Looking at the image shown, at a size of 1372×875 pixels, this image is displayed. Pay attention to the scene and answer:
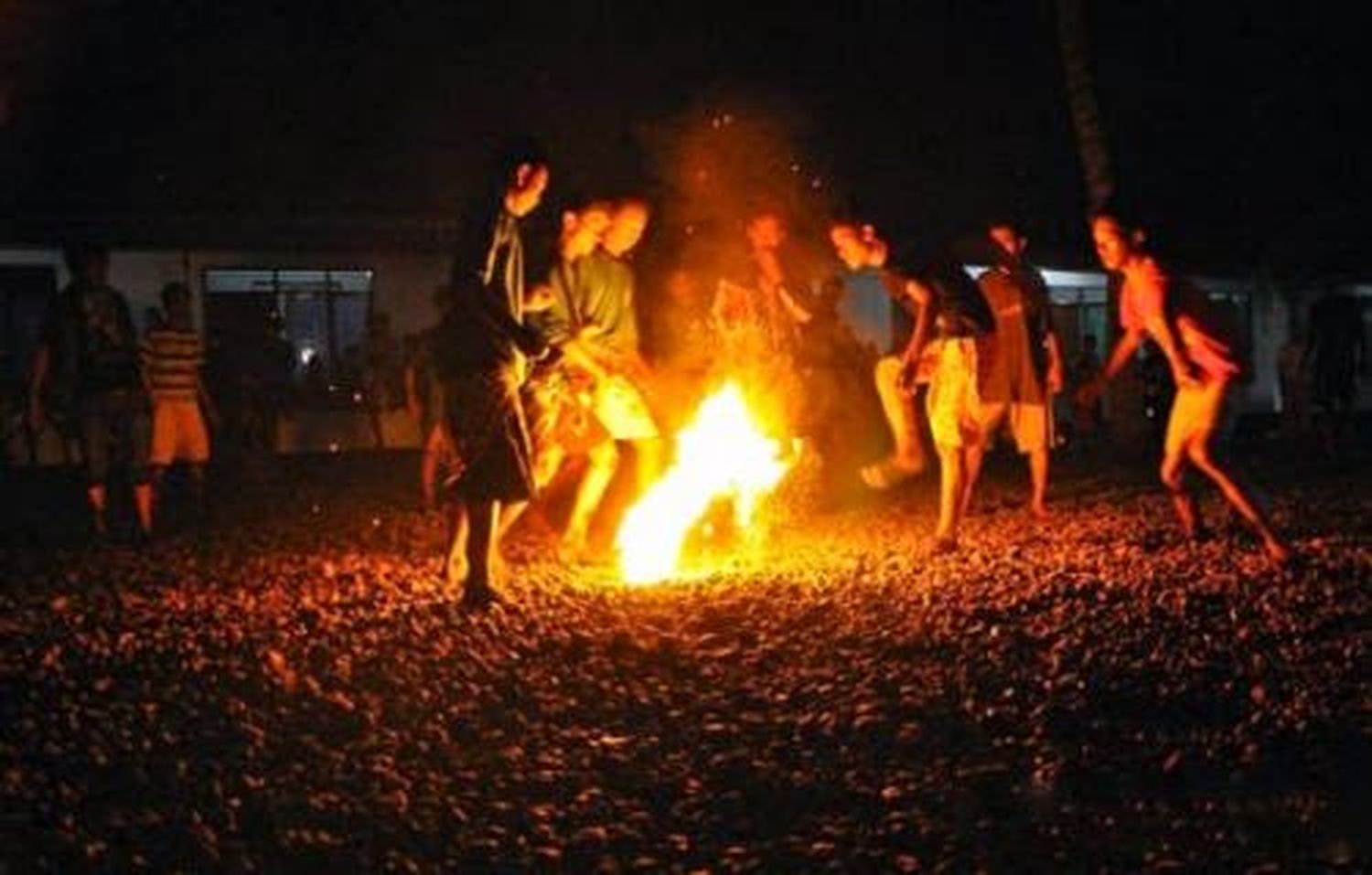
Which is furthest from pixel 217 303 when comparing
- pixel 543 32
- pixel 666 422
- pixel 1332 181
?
pixel 1332 181

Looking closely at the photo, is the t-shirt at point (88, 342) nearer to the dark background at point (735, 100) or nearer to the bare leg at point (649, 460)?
the bare leg at point (649, 460)

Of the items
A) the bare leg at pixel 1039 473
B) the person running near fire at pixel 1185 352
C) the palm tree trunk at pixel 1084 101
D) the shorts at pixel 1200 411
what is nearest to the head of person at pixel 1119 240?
the person running near fire at pixel 1185 352

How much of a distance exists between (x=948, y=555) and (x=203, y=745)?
16.5 ft

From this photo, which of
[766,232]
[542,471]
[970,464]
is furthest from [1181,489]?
[542,471]

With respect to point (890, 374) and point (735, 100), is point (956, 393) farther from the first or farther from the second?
point (735, 100)

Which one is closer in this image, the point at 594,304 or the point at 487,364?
the point at 487,364

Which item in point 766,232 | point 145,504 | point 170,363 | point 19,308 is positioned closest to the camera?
point 766,232

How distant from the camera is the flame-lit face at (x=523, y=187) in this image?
309 inches

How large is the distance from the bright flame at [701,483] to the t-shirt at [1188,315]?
235 centimetres

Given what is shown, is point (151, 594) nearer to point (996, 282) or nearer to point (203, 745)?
point (203, 745)

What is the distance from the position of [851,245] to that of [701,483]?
163 centimetres

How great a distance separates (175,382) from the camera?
11.8m

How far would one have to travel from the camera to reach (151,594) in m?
8.81

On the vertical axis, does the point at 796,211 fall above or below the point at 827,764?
above
